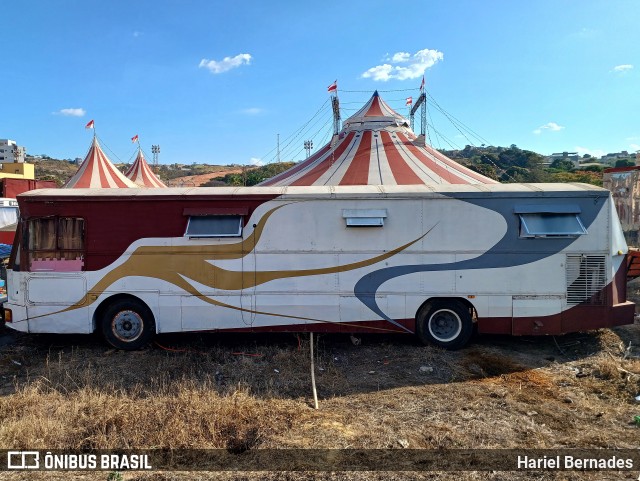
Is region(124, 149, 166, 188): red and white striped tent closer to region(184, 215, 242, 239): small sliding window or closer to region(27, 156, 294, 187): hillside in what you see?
region(27, 156, 294, 187): hillside

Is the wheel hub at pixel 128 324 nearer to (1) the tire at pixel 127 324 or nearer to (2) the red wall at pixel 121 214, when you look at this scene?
(1) the tire at pixel 127 324

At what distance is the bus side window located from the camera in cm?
758

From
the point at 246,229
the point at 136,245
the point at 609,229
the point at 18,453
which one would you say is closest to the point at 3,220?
the point at 136,245

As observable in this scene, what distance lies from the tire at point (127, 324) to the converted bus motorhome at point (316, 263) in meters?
0.02

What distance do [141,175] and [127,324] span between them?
808 inches

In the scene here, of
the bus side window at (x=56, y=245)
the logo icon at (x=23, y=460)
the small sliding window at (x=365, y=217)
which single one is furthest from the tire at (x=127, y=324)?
the small sliding window at (x=365, y=217)

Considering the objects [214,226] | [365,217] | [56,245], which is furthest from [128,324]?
[365,217]

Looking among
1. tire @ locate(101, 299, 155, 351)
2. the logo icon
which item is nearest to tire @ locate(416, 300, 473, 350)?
tire @ locate(101, 299, 155, 351)

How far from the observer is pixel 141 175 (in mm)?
25812

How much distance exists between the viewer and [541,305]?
7.39 meters

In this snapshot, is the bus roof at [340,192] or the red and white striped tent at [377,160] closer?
the bus roof at [340,192]

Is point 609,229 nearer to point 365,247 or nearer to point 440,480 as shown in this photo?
point 365,247

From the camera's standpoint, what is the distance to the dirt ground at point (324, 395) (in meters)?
4.49

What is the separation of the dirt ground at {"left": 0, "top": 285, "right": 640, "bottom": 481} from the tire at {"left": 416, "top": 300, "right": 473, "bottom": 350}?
25 centimetres
